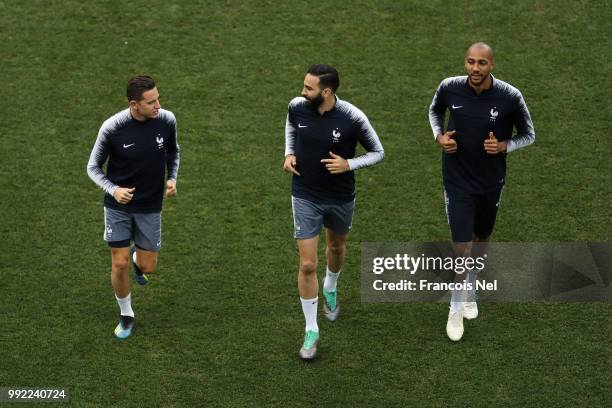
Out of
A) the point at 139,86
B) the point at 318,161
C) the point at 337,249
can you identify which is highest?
the point at 139,86

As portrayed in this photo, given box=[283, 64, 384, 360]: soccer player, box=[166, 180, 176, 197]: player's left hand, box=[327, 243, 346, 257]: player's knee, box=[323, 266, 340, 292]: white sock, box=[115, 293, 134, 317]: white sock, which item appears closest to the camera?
box=[283, 64, 384, 360]: soccer player

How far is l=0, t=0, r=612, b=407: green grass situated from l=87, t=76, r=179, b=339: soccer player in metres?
0.69

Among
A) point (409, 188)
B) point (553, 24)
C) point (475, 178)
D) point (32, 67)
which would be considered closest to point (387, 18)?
point (553, 24)

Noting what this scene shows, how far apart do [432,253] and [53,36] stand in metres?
5.99

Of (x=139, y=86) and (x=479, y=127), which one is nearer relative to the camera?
(x=139, y=86)

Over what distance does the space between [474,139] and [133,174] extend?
2.89 metres

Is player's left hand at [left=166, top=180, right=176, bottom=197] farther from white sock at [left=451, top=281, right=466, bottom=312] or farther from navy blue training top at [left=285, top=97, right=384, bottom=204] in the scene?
white sock at [left=451, top=281, right=466, bottom=312]

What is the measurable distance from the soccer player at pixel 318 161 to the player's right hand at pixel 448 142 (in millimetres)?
536

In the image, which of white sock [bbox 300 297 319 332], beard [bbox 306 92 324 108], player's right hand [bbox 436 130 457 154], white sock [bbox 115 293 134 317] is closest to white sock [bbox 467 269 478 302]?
player's right hand [bbox 436 130 457 154]

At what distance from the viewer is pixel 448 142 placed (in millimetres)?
10164

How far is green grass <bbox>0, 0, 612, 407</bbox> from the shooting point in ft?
32.9

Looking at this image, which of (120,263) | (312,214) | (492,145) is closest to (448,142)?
(492,145)

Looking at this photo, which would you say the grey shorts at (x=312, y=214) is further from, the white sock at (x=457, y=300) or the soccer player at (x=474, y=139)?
the white sock at (x=457, y=300)

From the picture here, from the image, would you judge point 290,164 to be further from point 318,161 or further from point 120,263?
point 120,263
